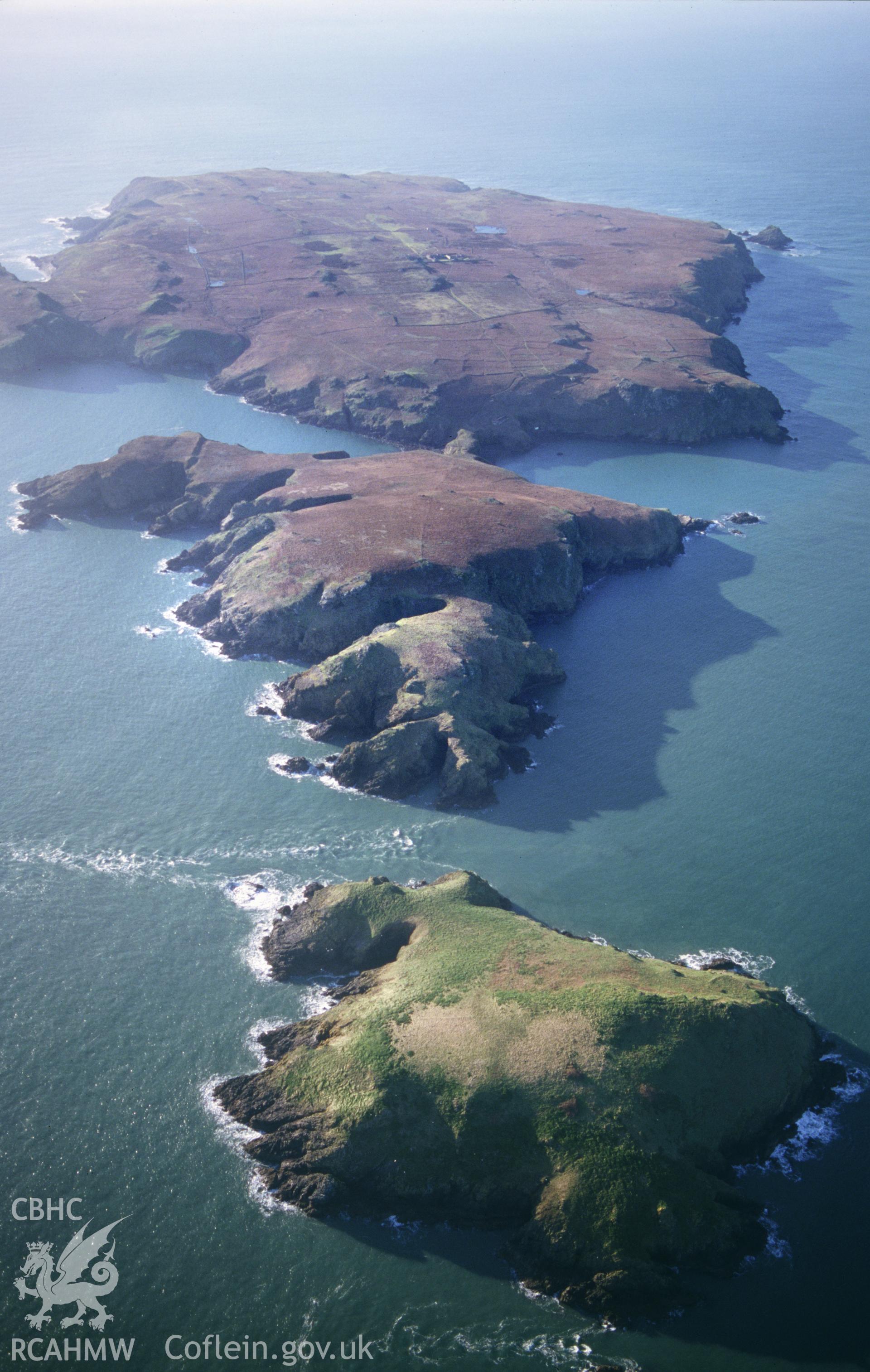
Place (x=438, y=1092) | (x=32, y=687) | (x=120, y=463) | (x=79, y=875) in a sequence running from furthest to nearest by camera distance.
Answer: (x=120, y=463)
(x=32, y=687)
(x=79, y=875)
(x=438, y=1092)

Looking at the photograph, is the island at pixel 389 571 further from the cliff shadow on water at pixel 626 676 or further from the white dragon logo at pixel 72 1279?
the white dragon logo at pixel 72 1279

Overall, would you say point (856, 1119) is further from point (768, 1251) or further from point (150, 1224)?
point (150, 1224)

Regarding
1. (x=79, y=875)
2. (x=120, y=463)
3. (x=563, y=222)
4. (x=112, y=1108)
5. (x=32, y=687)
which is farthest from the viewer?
(x=563, y=222)

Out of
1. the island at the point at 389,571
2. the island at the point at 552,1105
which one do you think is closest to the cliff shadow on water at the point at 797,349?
the island at the point at 389,571

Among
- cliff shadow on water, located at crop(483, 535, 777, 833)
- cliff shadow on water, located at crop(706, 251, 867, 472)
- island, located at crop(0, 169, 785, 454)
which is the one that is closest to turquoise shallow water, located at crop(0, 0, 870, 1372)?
cliff shadow on water, located at crop(483, 535, 777, 833)

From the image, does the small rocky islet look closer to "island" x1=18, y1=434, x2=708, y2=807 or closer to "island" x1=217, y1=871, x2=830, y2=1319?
"island" x1=217, y1=871, x2=830, y2=1319

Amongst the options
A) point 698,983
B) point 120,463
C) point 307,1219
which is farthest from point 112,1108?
point 120,463

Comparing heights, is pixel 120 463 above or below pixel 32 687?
above
